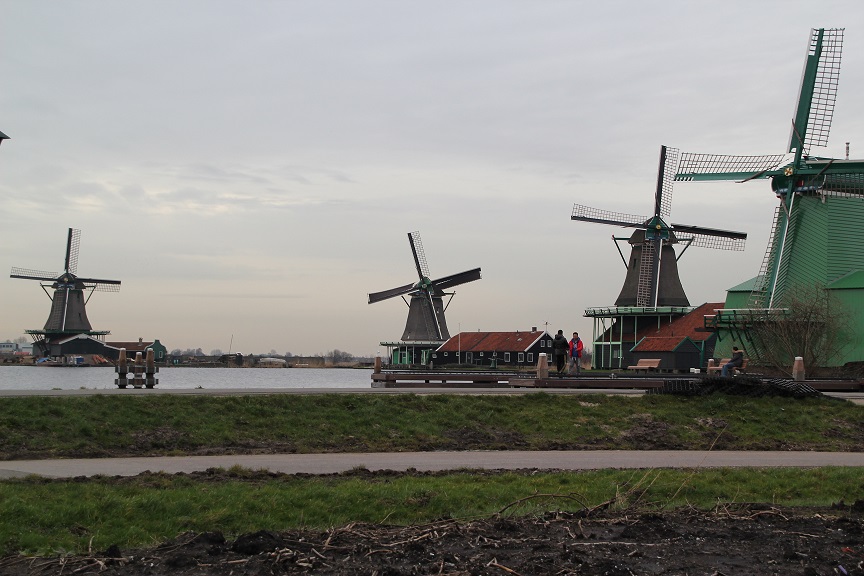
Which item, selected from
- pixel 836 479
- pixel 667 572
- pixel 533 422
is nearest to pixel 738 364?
pixel 533 422

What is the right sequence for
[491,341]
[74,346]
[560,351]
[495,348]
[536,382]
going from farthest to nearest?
[74,346] < [491,341] < [495,348] < [560,351] < [536,382]

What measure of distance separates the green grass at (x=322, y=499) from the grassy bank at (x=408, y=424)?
413 cm

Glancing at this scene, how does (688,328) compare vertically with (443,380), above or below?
above

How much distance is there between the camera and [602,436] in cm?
1989

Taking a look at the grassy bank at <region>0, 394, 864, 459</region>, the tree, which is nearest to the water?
the grassy bank at <region>0, 394, 864, 459</region>

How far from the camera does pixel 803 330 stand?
4834cm

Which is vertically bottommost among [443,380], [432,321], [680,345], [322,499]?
[322,499]

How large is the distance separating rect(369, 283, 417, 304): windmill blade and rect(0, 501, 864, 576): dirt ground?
95217mm

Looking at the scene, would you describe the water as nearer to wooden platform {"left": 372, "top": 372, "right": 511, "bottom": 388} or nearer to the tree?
wooden platform {"left": 372, "top": 372, "right": 511, "bottom": 388}

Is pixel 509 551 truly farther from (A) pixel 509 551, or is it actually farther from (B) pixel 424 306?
(B) pixel 424 306

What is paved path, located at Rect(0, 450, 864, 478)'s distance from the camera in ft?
45.2

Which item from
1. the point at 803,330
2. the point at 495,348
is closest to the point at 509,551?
the point at 803,330

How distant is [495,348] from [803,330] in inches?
2175

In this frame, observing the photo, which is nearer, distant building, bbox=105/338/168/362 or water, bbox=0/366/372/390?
water, bbox=0/366/372/390
